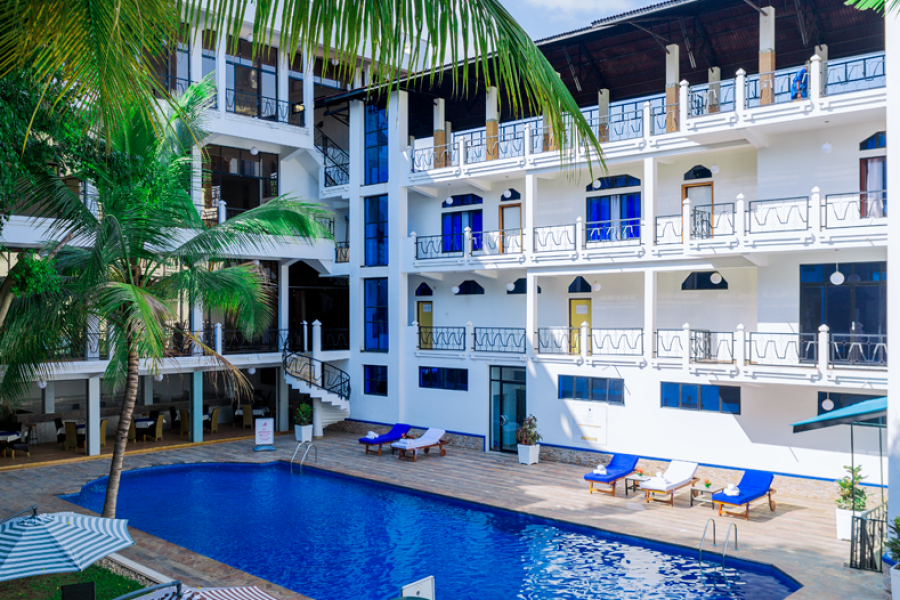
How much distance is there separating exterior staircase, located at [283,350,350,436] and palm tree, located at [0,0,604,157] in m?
20.4

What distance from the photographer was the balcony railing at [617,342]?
60.4 feet

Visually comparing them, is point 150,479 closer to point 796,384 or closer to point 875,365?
point 796,384

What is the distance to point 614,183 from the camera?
19.9 m

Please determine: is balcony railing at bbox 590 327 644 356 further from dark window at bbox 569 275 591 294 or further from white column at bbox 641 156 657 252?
white column at bbox 641 156 657 252

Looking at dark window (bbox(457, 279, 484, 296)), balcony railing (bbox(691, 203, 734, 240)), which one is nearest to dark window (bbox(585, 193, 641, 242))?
balcony railing (bbox(691, 203, 734, 240))

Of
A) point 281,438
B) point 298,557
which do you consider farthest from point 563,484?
point 281,438

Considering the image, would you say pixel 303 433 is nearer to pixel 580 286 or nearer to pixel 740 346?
pixel 580 286

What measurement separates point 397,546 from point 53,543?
6089 mm

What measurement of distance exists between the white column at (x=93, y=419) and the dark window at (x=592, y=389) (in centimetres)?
1316

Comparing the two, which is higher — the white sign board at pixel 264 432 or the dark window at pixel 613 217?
the dark window at pixel 613 217

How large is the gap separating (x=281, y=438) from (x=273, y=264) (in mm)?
6163

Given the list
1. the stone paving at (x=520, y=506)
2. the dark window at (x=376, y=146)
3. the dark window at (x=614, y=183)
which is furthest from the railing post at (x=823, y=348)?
the dark window at (x=376, y=146)

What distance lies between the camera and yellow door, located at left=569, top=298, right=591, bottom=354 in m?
19.8

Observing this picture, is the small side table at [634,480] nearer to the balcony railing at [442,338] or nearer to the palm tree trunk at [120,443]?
the balcony railing at [442,338]
